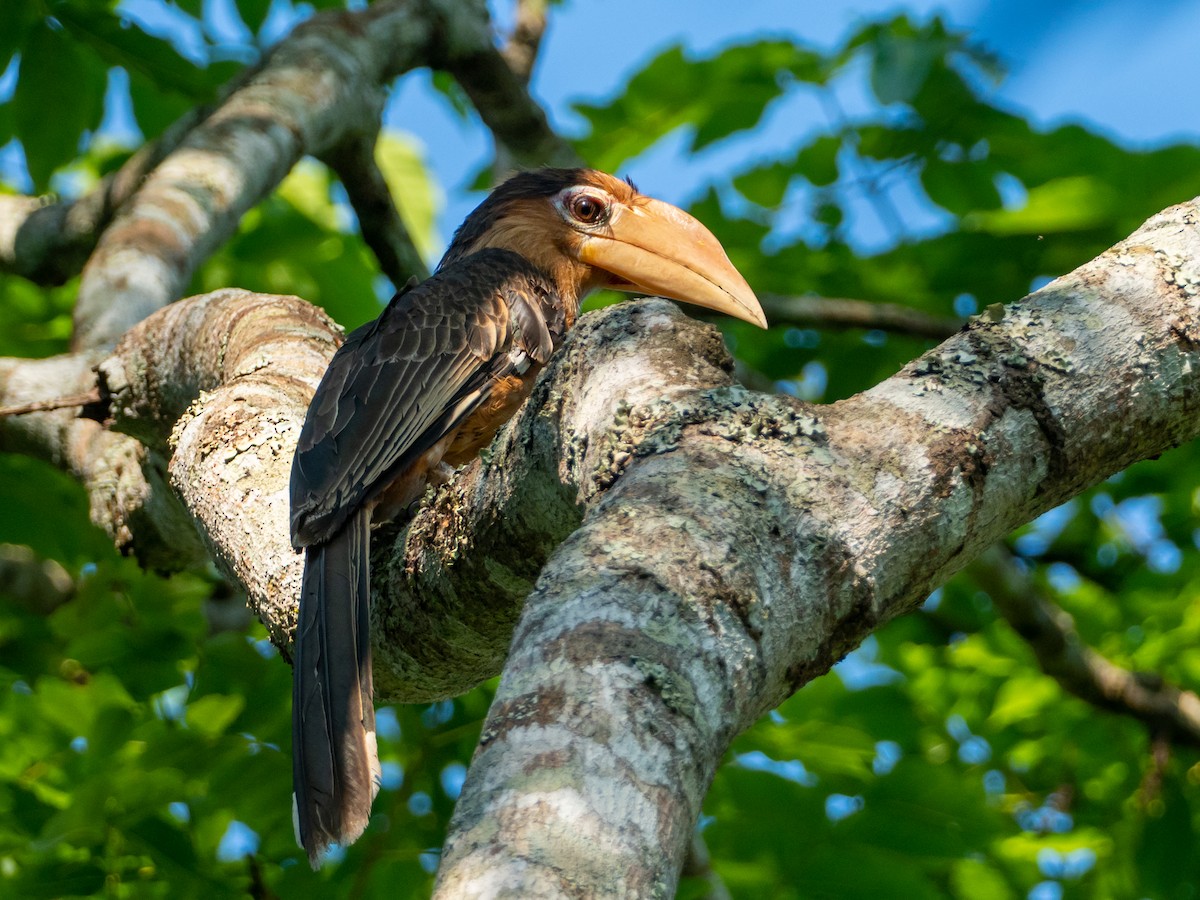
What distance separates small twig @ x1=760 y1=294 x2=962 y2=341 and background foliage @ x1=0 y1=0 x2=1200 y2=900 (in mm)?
105

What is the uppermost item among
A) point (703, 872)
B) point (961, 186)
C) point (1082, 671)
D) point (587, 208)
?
point (961, 186)

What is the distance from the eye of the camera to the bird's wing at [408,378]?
2471mm

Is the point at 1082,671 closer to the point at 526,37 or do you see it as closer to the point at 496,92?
the point at 496,92

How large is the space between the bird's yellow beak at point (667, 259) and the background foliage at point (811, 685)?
0.87 meters

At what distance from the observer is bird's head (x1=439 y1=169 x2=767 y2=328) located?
3730mm

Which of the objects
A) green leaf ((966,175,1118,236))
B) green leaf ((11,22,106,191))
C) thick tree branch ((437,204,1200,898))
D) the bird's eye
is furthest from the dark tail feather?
green leaf ((966,175,1118,236))

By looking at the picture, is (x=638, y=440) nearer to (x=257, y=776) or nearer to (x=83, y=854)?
(x=257, y=776)

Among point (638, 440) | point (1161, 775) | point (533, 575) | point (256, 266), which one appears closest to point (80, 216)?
point (256, 266)

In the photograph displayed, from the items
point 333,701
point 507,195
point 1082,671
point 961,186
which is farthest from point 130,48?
point 1082,671

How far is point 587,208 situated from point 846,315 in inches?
47.2

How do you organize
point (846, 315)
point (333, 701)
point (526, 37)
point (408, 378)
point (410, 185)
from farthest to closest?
point (410, 185)
point (526, 37)
point (846, 315)
point (408, 378)
point (333, 701)

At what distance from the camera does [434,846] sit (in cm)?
329

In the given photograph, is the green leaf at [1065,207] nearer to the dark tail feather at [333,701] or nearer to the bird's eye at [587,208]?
the bird's eye at [587,208]

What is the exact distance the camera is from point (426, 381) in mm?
3041
